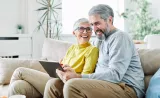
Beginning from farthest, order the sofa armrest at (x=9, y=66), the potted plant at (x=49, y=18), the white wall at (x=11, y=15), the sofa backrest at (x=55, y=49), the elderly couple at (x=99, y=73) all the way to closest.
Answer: the potted plant at (x=49, y=18) < the white wall at (x=11, y=15) < the sofa backrest at (x=55, y=49) < the sofa armrest at (x=9, y=66) < the elderly couple at (x=99, y=73)

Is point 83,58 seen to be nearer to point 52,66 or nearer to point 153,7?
point 52,66

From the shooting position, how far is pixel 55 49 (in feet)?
8.74

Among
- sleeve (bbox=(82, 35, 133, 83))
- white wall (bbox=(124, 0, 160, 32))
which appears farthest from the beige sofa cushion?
white wall (bbox=(124, 0, 160, 32))

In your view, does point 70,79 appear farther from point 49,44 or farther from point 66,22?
point 66,22

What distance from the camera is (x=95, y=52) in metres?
2.08

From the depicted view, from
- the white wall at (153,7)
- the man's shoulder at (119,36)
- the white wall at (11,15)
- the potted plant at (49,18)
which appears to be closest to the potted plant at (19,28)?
the white wall at (11,15)

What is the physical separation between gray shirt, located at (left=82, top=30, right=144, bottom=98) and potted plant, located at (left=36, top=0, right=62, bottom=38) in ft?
9.10

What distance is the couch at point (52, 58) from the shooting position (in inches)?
79.5

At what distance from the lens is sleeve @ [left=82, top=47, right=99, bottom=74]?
6.64 feet

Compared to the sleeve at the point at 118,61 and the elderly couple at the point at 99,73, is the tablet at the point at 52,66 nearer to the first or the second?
the elderly couple at the point at 99,73

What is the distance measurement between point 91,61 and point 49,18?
9.21 ft

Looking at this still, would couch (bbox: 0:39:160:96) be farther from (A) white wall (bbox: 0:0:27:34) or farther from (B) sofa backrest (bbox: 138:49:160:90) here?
(A) white wall (bbox: 0:0:27:34)

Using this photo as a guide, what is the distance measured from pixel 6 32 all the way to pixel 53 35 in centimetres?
90

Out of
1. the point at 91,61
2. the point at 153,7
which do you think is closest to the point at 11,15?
the point at 91,61
